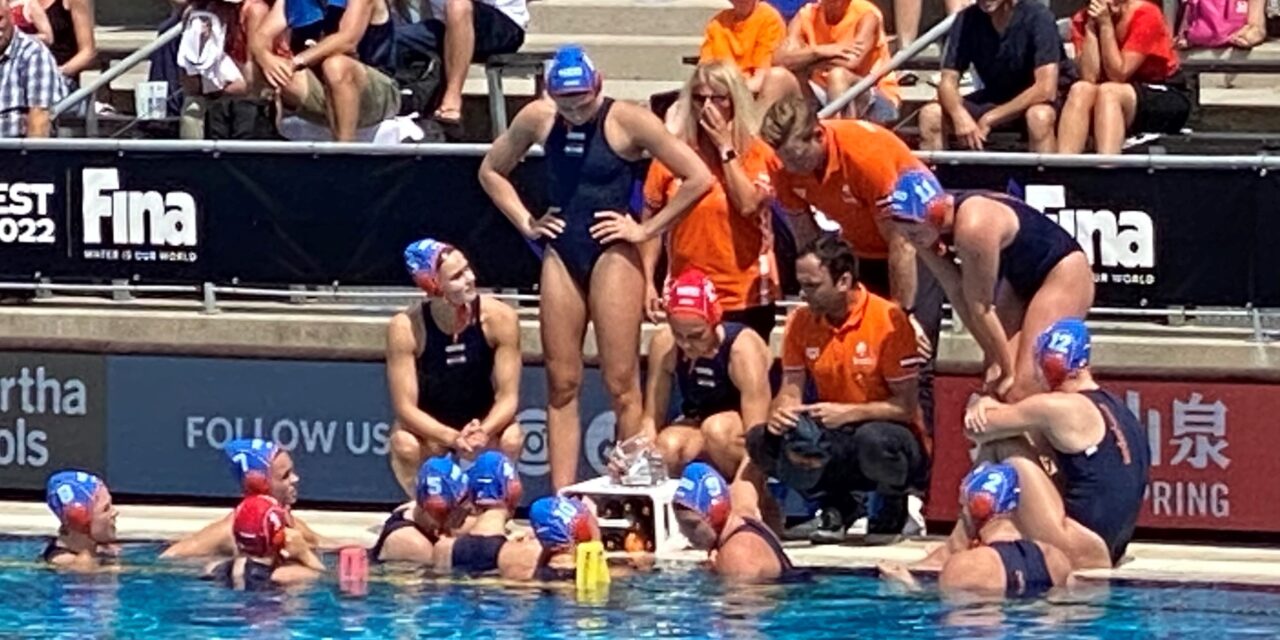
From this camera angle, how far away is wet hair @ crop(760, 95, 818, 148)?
11812 millimetres

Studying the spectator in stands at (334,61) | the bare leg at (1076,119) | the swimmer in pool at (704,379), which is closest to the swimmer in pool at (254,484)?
the swimmer in pool at (704,379)

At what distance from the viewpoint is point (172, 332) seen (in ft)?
46.3

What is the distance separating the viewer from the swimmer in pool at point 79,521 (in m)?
12.6

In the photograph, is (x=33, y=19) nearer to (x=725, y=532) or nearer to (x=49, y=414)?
(x=49, y=414)

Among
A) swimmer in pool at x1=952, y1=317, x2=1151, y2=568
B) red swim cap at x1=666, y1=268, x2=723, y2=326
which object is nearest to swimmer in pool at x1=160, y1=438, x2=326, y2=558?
red swim cap at x1=666, y1=268, x2=723, y2=326

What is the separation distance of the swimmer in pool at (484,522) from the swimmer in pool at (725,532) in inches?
33.0

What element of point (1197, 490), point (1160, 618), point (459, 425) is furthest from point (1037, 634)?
point (459, 425)

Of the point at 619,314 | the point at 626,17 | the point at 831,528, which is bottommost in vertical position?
the point at 831,528

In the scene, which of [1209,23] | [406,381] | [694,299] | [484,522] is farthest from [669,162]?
[1209,23]

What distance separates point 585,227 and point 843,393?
1296 millimetres

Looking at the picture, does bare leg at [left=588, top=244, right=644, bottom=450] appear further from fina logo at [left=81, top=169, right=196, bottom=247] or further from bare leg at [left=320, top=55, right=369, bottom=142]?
fina logo at [left=81, top=169, right=196, bottom=247]

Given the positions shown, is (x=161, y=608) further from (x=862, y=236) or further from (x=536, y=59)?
(x=536, y=59)

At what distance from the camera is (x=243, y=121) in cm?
1478

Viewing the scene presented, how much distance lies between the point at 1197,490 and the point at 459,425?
3.13m
